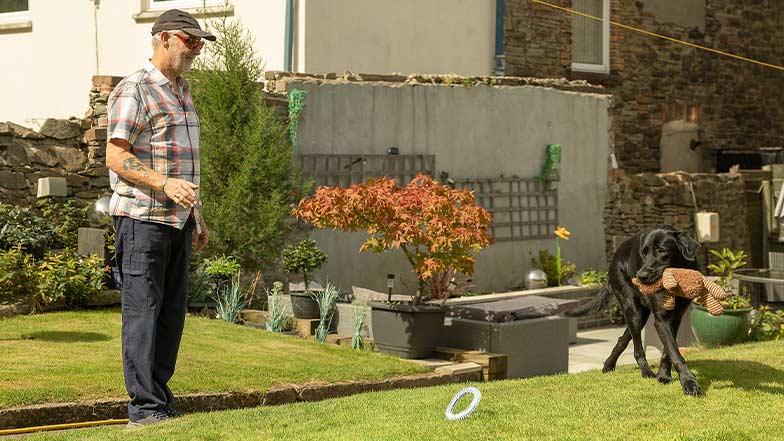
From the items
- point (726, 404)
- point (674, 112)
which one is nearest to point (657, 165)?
point (674, 112)

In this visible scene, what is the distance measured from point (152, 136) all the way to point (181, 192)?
470 millimetres

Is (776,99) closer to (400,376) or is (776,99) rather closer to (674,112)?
(674,112)

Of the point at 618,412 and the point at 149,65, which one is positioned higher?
the point at 149,65

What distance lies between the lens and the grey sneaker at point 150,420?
653 cm

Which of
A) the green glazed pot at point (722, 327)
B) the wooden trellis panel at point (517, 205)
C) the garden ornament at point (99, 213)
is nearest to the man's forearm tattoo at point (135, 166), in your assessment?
the garden ornament at point (99, 213)

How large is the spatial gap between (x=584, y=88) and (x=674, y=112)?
5718 mm

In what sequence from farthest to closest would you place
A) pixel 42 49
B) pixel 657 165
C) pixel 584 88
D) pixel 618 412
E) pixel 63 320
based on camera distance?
pixel 657 165 < pixel 584 88 < pixel 42 49 < pixel 63 320 < pixel 618 412

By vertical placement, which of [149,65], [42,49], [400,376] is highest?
[42,49]

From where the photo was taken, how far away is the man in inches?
253

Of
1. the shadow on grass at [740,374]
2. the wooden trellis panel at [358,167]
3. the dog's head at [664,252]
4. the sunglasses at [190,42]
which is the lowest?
the shadow on grass at [740,374]

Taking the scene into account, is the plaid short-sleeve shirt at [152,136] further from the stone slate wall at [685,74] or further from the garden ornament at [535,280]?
the stone slate wall at [685,74]

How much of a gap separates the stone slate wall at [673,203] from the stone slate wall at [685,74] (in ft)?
8.35

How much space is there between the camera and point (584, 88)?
18984mm

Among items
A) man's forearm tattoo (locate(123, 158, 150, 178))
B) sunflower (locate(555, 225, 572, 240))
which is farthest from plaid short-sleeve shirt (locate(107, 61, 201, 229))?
sunflower (locate(555, 225, 572, 240))
